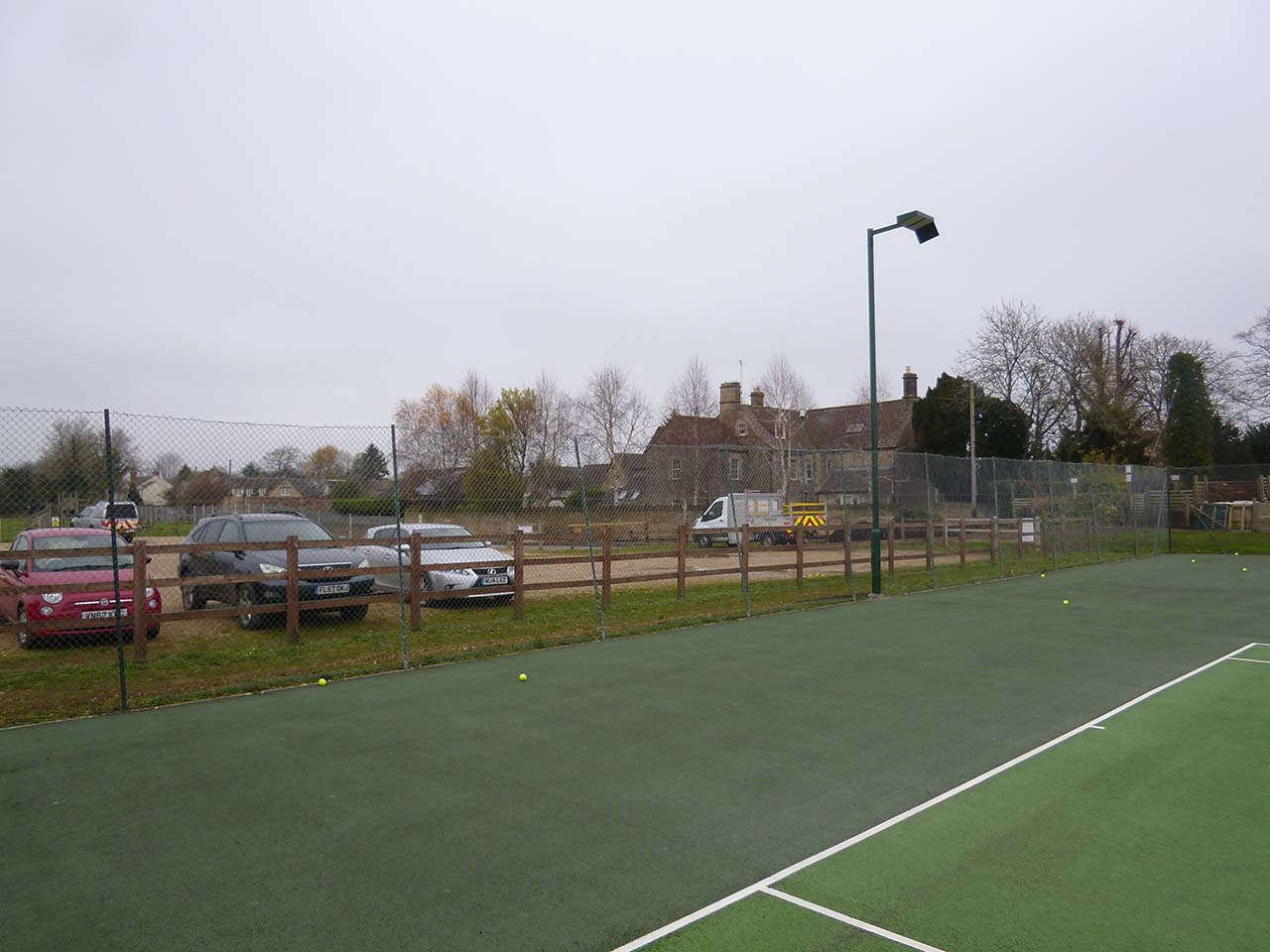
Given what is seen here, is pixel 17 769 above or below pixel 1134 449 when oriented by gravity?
below

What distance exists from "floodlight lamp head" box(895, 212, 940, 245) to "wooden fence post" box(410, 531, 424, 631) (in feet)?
31.7

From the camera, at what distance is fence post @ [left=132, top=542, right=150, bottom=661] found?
835 cm

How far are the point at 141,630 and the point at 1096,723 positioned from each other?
8.94m

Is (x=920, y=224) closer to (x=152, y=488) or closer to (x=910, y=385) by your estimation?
(x=152, y=488)

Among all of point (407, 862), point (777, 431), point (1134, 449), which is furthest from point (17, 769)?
point (1134, 449)

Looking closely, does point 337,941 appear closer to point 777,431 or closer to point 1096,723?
point 1096,723

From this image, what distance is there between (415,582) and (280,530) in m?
2.01

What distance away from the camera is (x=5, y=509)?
7109mm

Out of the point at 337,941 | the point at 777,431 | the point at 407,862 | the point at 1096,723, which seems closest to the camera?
the point at 337,941

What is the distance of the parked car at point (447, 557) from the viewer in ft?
35.9

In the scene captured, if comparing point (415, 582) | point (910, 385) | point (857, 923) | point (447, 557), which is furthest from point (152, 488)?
point (910, 385)

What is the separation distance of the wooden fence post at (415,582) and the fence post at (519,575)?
4.29 ft

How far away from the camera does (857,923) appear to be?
331 centimetres

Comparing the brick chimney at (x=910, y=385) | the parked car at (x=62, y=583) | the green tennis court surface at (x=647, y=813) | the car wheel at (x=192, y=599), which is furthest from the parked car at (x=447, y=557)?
the brick chimney at (x=910, y=385)
